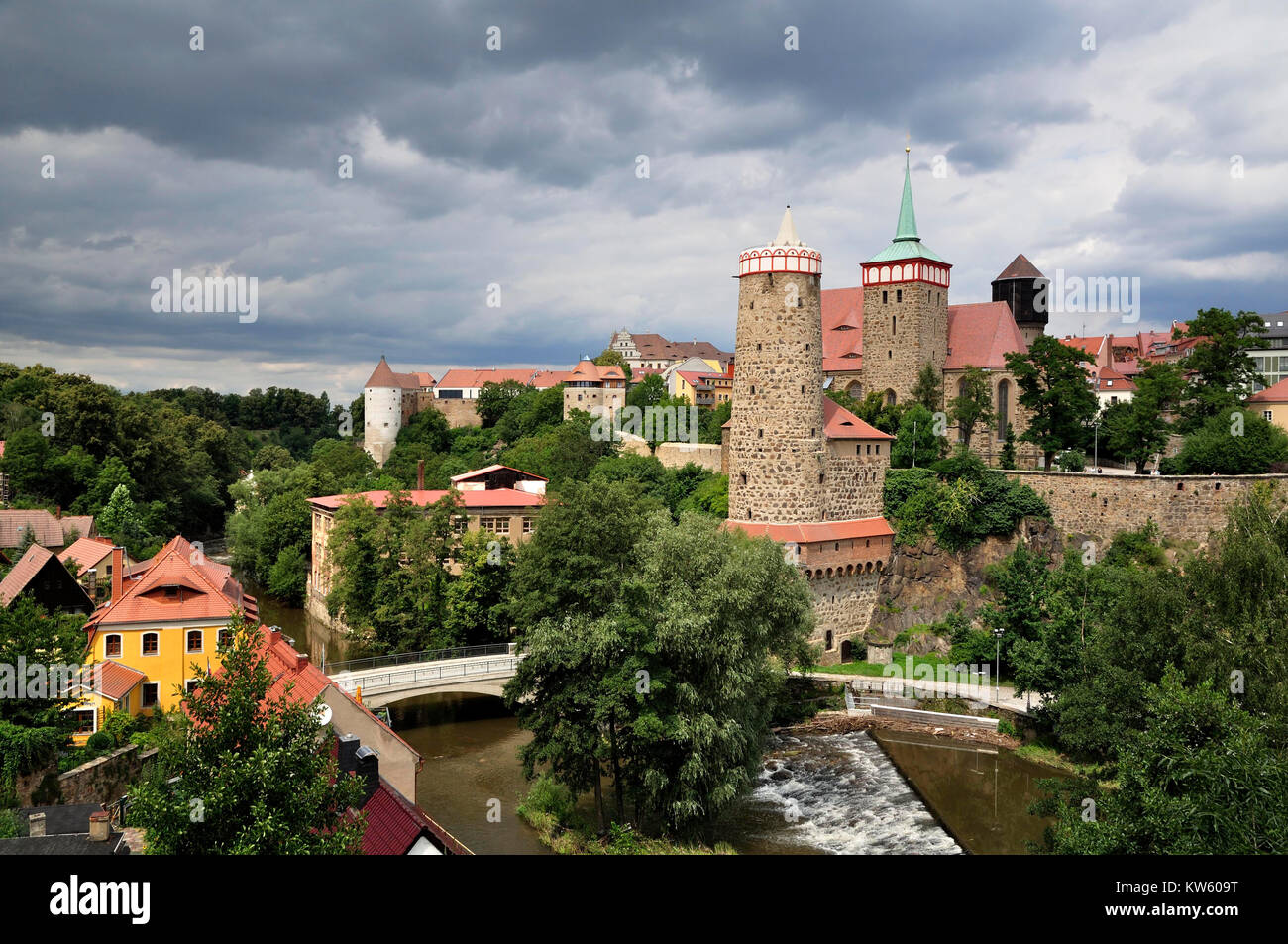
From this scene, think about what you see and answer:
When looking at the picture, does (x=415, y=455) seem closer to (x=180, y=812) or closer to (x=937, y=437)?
(x=937, y=437)

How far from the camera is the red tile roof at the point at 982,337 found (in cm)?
4816

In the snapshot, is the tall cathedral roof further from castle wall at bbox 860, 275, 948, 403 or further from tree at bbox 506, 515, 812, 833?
tree at bbox 506, 515, 812, 833

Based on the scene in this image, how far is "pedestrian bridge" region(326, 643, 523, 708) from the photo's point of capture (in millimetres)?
28062

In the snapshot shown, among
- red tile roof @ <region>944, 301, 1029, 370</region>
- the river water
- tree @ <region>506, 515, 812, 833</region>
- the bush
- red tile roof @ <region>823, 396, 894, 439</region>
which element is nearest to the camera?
tree @ <region>506, 515, 812, 833</region>

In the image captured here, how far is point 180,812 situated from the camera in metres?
9.70

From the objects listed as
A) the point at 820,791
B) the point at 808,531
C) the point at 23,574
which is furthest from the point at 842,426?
the point at 23,574

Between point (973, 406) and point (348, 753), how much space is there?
3658 centimetres

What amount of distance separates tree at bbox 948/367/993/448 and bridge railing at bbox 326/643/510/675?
85.5 feet

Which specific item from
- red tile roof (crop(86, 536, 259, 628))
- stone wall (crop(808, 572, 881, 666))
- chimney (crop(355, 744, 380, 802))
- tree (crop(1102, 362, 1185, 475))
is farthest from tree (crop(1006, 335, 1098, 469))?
chimney (crop(355, 744, 380, 802))

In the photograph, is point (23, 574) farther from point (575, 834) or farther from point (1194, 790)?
point (1194, 790)

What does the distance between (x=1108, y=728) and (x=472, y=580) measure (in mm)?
20771

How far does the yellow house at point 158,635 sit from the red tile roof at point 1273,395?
42.5 meters

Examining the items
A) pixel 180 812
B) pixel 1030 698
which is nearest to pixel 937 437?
pixel 1030 698

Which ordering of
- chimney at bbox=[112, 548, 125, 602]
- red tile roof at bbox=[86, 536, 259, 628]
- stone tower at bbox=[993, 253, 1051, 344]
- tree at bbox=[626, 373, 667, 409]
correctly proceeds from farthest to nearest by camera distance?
1. tree at bbox=[626, 373, 667, 409]
2. stone tower at bbox=[993, 253, 1051, 344]
3. chimney at bbox=[112, 548, 125, 602]
4. red tile roof at bbox=[86, 536, 259, 628]
